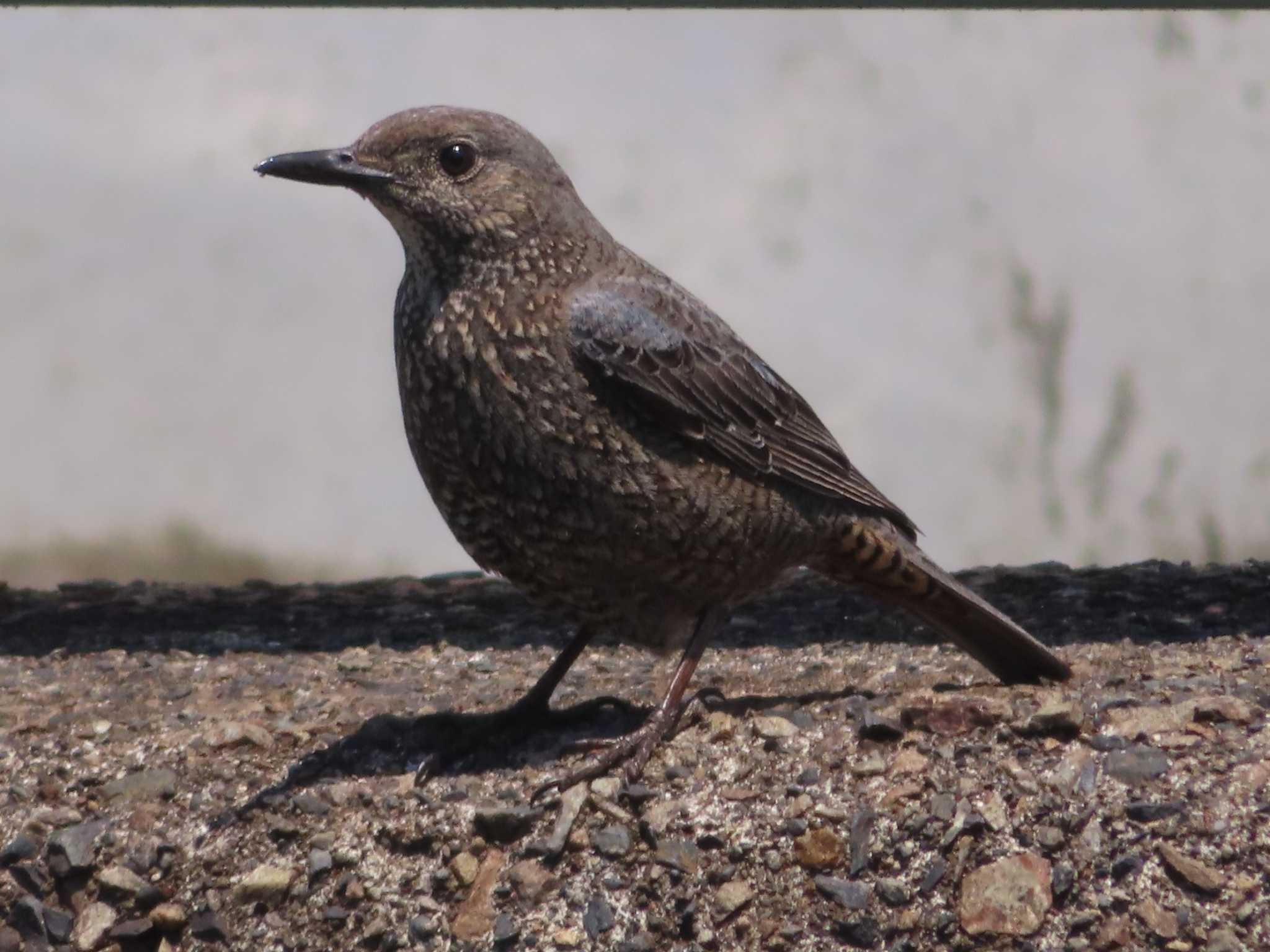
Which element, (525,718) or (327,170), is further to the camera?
(525,718)

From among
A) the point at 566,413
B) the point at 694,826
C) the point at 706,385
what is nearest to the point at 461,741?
the point at 694,826

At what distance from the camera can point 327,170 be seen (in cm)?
373

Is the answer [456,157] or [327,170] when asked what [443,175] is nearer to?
[456,157]

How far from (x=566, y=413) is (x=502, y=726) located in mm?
792

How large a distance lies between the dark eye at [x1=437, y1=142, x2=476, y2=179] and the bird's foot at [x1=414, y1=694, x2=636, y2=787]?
1.19m

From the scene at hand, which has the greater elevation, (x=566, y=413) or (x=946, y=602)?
(x=566, y=413)

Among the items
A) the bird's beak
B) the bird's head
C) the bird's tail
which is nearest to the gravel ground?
Answer: the bird's tail

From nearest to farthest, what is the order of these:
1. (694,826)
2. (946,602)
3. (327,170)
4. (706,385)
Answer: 1. (694,826)
2. (327,170)
3. (706,385)
4. (946,602)

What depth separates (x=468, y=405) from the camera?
12.1 ft

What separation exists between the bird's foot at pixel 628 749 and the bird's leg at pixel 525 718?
194 mm

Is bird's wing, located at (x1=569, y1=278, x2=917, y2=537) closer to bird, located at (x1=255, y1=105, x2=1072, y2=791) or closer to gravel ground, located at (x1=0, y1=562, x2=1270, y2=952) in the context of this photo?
bird, located at (x1=255, y1=105, x2=1072, y2=791)

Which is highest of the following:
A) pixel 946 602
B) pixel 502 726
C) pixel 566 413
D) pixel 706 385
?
pixel 706 385

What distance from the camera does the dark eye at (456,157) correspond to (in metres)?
3.81

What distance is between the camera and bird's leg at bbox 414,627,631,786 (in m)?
3.97
